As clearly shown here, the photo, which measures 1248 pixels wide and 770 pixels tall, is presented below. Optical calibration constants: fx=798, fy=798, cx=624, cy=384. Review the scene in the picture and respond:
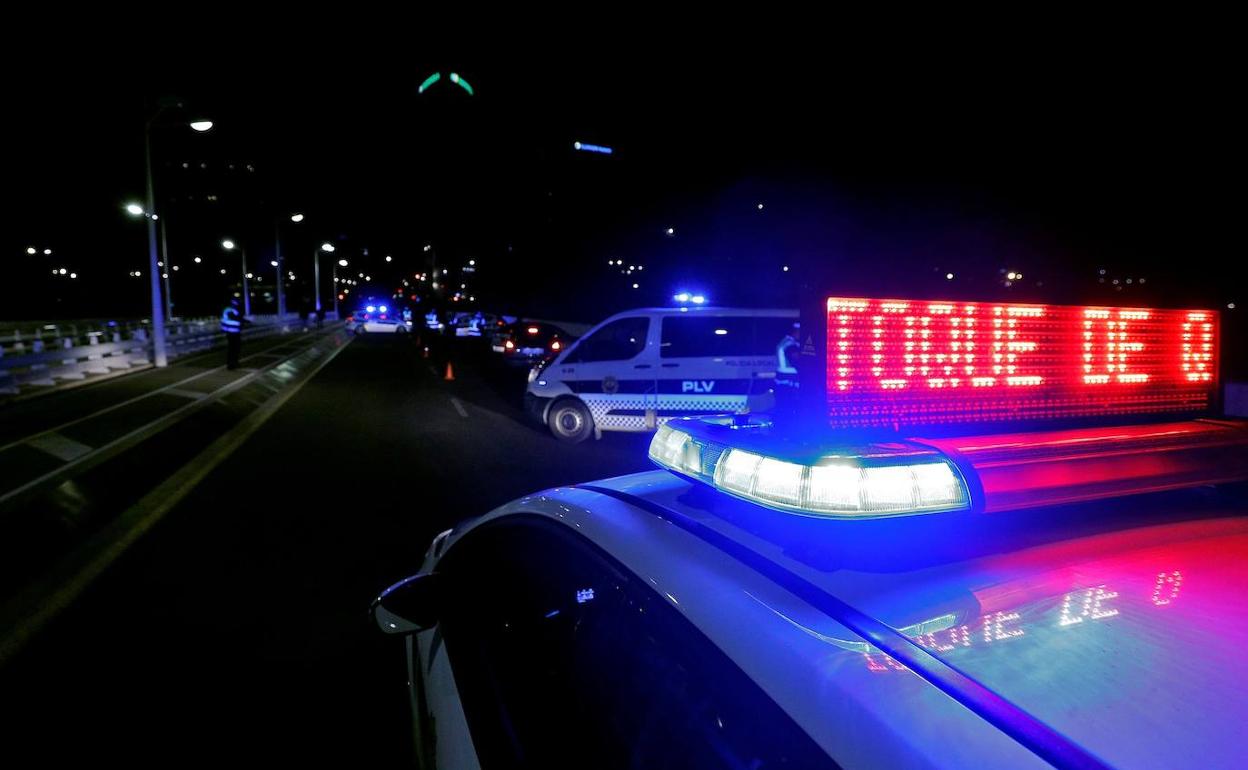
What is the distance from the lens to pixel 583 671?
77.5 inches

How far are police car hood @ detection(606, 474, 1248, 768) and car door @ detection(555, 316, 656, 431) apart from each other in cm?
1001

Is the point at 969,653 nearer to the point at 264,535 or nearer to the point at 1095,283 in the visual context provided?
the point at 1095,283

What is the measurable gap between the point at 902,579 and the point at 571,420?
1075cm

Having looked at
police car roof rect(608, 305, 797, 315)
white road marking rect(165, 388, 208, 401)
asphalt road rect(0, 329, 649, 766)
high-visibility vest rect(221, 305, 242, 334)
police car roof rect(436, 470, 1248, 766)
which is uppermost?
high-visibility vest rect(221, 305, 242, 334)

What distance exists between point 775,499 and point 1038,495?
1.77 ft

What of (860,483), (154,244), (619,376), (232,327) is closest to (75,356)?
(232,327)

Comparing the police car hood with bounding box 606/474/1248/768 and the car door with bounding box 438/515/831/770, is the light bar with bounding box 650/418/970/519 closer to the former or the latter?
the police car hood with bounding box 606/474/1248/768

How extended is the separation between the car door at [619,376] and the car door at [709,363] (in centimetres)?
22

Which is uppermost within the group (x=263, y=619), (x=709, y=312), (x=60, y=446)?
(x=709, y=312)

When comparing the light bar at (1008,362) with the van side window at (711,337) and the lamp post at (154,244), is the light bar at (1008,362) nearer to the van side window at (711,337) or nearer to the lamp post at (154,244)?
the van side window at (711,337)

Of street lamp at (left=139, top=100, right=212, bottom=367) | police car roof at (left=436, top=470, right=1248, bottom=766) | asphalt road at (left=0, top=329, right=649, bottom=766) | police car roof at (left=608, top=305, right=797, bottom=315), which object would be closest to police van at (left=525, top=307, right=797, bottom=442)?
police car roof at (left=608, top=305, right=797, bottom=315)

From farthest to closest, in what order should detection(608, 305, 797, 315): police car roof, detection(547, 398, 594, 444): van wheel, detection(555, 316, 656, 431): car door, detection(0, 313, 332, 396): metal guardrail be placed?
detection(0, 313, 332, 396): metal guardrail < detection(547, 398, 594, 444): van wheel < detection(555, 316, 656, 431): car door < detection(608, 305, 797, 315): police car roof

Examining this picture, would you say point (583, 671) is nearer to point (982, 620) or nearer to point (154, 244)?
point (982, 620)

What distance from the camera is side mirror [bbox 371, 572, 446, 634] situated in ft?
8.01
